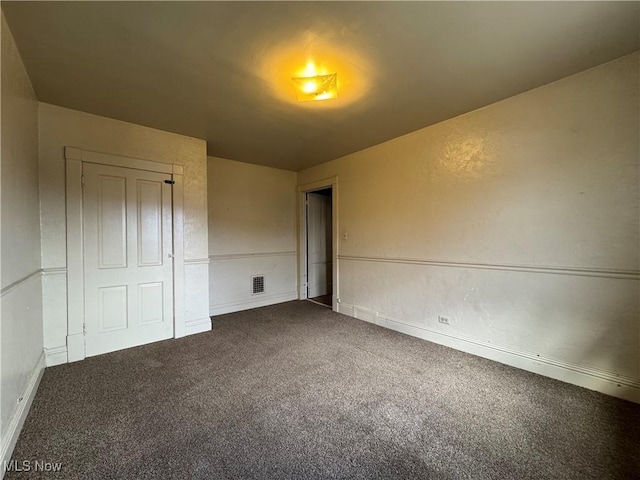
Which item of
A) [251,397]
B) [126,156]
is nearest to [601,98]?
[251,397]

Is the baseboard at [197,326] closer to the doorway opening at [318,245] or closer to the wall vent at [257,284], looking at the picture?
the wall vent at [257,284]

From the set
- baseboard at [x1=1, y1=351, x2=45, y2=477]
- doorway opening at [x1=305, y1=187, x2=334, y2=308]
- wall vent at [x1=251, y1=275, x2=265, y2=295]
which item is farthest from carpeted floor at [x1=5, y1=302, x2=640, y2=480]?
doorway opening at [x1=305, y1=187, x2=334, y2=308]

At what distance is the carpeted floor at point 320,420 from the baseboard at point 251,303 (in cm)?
141

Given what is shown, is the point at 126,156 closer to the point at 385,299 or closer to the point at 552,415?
the point at 385,299

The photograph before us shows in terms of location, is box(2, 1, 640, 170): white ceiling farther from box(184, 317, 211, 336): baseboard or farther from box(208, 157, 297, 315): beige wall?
box(184, 317, 211, 336): baseboard

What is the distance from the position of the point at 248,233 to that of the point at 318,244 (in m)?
1.49

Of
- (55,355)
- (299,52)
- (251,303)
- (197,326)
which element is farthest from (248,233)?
(299,52)

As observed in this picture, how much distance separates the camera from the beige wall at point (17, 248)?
149 centimetres

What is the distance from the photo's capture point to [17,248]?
68.9 inches

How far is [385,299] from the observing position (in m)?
3.53

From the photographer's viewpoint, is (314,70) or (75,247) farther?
(75,247)

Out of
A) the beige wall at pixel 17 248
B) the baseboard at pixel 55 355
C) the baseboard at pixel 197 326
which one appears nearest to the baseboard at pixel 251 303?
the baseboard at pixel 197 326

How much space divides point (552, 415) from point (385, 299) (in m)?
1.93

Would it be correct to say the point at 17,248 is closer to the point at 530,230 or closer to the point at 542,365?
the point at 530,230
